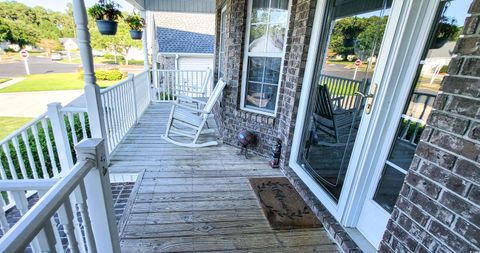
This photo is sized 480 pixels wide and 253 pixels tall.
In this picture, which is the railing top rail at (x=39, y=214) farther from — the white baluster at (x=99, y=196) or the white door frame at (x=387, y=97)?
the white door frame at (x=387, y=97)

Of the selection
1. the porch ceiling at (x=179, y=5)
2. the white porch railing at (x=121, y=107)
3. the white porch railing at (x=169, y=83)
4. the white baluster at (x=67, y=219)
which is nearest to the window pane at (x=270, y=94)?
the white porch railing at (x=121, y=107)

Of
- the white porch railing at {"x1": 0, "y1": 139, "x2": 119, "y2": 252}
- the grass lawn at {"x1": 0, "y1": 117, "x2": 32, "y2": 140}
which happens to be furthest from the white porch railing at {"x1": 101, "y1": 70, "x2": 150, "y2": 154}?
the grass lawn at {"x1": 0, "y1": 117, "x2": 32, "y2": 140}

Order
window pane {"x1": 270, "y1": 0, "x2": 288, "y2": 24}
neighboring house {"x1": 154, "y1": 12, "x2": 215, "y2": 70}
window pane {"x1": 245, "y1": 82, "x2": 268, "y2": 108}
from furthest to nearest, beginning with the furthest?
neighboring house {"x1": 154, "y1": 12, "x2": 215, "y2": 70} < window pane {"x1": 245, "y1": 82, "x2": 268, "y2": 108} < window pane {"x1": 270, "y1": 0, "x2": 288, "y2": 24}

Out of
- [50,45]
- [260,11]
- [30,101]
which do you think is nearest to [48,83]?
[30,101]

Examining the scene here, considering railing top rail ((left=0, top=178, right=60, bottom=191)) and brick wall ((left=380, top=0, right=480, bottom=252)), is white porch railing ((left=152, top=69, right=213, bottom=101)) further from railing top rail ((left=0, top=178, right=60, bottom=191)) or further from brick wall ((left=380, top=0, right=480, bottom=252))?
brick wall ((left=380, top=0, right=480, bottom=252))

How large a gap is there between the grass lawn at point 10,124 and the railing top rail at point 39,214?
8.27m

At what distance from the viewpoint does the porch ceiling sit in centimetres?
580

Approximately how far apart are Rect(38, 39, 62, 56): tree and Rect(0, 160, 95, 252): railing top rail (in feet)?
77.1

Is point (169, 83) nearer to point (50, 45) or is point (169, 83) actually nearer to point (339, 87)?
point (339, 87)

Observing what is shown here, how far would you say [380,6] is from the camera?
61.7 inches

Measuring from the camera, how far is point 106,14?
11.7 ft

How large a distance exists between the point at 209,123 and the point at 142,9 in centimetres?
364

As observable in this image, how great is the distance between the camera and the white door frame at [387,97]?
1304 mm

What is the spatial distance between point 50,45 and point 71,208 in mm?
25308
